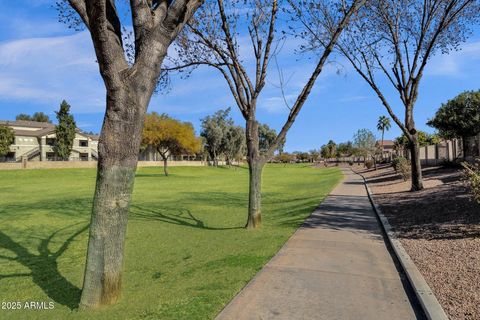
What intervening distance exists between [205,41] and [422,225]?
730cm

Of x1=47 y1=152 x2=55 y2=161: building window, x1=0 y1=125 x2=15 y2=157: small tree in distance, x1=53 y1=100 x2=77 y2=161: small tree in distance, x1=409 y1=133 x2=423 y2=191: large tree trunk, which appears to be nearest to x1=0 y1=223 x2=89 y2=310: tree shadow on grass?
x1=409 y1=133 x2=423 y2=191: large tree trunk

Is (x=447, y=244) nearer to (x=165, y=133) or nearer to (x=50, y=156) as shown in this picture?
(x=165, y=133)

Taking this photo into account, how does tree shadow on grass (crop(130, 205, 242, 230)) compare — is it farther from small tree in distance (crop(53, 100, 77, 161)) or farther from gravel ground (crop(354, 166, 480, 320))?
small tree in distance (crop(53, 100, 77, 161))

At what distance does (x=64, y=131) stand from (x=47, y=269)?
65780mm

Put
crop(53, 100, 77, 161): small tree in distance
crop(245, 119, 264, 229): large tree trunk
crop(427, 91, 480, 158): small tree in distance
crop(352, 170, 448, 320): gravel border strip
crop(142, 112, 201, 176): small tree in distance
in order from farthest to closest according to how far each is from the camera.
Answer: crop(53, 100, 77, 161): small tree in distance → crop(142, 112, 201, 176): small tree in distance → crop(427, 91, 480, 158): small tree in distance → crop(245, 119, 264, 229): large tree trunk → crop(352, 170, 448, 320): gravel border strip

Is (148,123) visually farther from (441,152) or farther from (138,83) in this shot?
(138,83)

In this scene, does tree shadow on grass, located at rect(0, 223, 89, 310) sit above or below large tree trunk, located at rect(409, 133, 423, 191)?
below

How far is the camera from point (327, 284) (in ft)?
18.1

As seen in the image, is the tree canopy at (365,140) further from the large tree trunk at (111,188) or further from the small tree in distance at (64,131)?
the large tree trunk at (111,188)

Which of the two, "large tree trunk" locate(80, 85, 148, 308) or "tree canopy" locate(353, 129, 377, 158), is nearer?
"large tree trunk" locate(80, 85, 148, 308)

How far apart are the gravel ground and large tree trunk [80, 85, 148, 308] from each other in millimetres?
3872

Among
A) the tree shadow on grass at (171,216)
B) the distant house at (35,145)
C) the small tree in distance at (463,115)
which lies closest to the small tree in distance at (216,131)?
the distant house at (35,145)

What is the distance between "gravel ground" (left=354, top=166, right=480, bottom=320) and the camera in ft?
16.3

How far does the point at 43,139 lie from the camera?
7119 centimetres
